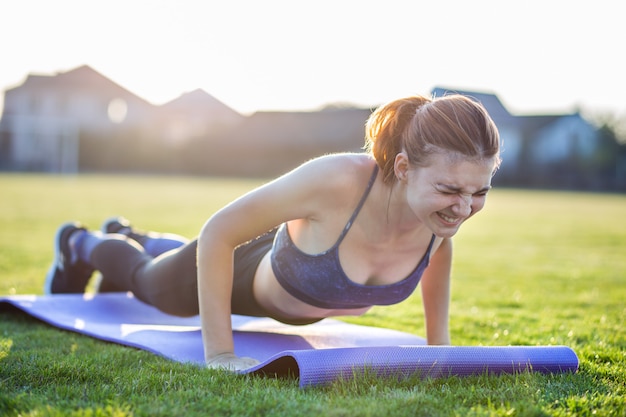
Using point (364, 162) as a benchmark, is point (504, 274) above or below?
below

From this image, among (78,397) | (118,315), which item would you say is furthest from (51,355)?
(118,315)

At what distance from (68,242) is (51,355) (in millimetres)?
1628

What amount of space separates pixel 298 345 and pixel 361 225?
76 cm

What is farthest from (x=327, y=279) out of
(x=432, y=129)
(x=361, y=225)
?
(x=432, y=129)

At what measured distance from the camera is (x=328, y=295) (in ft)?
9.46

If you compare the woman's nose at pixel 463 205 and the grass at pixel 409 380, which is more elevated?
the woman's nose at pixel 463 205

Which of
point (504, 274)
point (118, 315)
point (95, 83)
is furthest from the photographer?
point (95, 83)

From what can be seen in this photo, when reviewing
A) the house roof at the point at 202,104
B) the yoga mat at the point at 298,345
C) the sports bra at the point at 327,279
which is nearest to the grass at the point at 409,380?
the yoga mat at the point at 298,345

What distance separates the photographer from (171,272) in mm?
3510

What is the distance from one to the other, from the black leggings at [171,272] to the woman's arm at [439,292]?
0.76m

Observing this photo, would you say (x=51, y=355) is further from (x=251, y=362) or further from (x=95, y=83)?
(x=95, y=83)

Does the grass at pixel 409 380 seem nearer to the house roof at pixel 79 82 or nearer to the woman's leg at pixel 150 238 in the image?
the woman's leg at pixel 150 238

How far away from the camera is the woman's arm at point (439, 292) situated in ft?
10.7

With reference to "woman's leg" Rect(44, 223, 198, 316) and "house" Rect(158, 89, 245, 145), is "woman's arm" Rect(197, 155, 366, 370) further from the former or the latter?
"house" Rect(158, 89, 245, 145)
